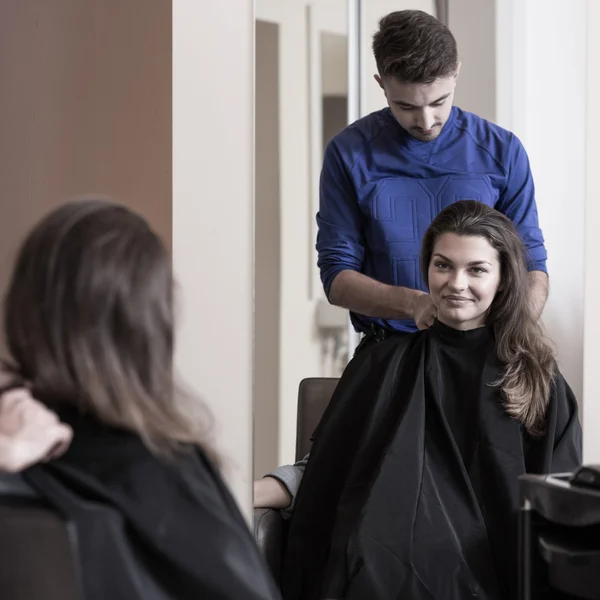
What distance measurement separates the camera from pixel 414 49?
2234 mm

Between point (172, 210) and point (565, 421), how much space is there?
910 mm

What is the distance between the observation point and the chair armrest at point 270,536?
2129mm

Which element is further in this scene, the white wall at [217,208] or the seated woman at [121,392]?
the white wall at [217,208]

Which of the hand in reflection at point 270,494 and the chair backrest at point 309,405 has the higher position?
the chair backrest at point 309,405

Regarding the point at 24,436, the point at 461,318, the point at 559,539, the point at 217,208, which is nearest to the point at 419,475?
the point at 461,318

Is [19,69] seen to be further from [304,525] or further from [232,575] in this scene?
[232,575]

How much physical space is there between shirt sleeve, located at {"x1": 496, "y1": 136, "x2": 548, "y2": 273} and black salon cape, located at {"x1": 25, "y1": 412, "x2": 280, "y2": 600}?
4.32 ft

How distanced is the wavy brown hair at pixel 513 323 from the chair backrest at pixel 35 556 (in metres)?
1.18

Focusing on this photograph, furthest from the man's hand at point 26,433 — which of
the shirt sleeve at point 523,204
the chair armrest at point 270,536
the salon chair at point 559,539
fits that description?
the shirt sleeve at point 523,204

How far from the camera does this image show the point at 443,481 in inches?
78.5

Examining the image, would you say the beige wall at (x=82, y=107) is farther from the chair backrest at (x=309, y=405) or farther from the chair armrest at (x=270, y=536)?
Answer: the chair armrest at (x=270, y=536)

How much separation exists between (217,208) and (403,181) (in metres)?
0.50

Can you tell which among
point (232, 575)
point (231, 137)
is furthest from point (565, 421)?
point (232, 575)

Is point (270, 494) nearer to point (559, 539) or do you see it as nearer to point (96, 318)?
point (559, 539)
